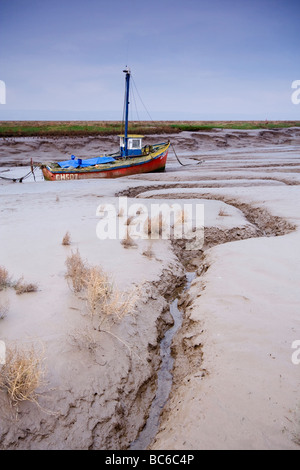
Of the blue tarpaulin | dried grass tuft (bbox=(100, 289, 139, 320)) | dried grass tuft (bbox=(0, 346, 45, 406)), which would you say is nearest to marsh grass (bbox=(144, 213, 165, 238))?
dried grass tuft (bbox=(100, 289, 139, 320))

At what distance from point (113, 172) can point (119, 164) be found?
0.69 m

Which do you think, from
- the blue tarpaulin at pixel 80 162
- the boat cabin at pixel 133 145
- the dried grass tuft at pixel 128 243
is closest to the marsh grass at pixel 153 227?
the dried grass tuft at pixel 128 243

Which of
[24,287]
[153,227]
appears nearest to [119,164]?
[153,227]

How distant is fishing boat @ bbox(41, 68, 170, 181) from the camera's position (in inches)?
836

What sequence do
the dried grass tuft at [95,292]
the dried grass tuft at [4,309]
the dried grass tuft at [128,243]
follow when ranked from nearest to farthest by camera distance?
the dried grass tuft at [4,309]
the dried grass tuft at [95,292]
the dried grass tuft at [128,243]

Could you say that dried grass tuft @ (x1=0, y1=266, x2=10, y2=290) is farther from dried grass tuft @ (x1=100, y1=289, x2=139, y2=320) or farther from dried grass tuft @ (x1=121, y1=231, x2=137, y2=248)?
dried grass tuft @ (x1=121, y1=231, x2=137, y2=248)

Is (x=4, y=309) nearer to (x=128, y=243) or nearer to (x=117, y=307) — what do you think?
(x=117, y=307)

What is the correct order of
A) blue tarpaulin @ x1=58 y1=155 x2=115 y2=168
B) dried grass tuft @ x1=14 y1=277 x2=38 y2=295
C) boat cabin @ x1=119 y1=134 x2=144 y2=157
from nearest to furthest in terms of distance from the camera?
dried grass tuft @ x1=14 y1=277 x2=38 y2=295, blue tarpaulin @ x1=58 y1=155 x2=115 y2=168, boat cabin @ x1=119 y1=134 x2=144 y2=157

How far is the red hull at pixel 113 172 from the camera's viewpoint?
21.1 m

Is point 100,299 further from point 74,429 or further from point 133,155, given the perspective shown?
point 133,155

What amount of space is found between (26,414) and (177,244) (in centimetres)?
577

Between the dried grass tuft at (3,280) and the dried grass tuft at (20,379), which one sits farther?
the dried grass tuft at (3,280)

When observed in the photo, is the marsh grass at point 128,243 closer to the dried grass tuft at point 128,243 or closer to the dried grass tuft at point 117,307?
the dried grass tuft at point 128,243

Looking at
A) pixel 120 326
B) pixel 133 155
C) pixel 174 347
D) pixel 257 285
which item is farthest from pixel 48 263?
pixel 133 155
